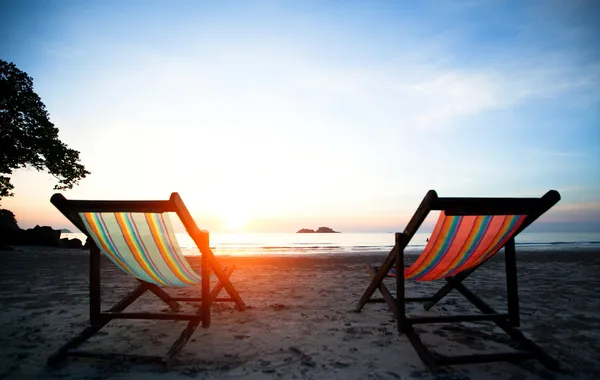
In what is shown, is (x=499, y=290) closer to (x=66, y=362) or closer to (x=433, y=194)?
(x=433, y=194)

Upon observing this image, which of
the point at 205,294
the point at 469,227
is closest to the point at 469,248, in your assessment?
the point at 469,227

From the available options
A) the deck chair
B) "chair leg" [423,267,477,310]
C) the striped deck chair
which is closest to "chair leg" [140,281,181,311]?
the deck chair

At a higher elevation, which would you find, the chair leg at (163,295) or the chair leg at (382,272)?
the chair leg at (382,272)

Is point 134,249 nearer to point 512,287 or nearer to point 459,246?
point 459,246

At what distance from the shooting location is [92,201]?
2.85 m

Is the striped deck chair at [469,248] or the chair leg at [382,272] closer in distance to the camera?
the striped deck chair at [469,248]

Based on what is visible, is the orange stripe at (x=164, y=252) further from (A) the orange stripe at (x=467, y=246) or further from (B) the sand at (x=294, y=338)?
(A) the orange stripe at (x=467, y=246)

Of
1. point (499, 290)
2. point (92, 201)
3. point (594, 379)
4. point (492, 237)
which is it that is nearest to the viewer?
point (594, 379)

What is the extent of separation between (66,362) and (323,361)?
221cm

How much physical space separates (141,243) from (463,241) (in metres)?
3.09

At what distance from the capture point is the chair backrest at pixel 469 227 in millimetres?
2793

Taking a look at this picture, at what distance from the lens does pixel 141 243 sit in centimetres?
321

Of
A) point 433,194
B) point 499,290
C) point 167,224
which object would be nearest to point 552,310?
point 499,290

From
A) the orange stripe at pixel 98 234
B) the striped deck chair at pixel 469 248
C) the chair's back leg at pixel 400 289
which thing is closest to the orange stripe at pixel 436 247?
the striped deck chair at pixel 469 248
